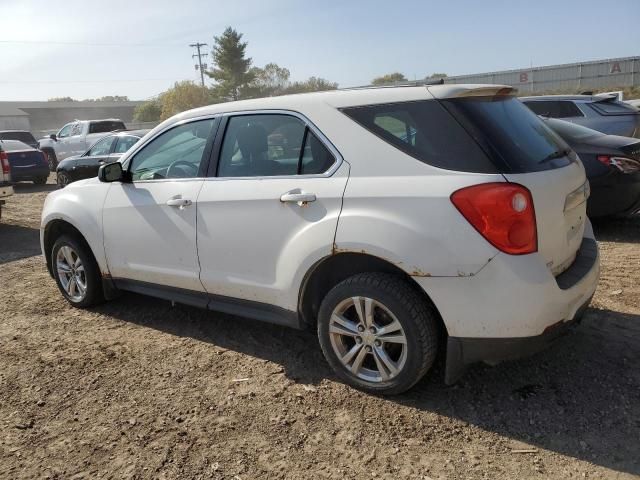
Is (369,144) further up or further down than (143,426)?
further up

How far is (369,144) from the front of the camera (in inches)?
119

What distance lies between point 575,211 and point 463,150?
88 centimetres

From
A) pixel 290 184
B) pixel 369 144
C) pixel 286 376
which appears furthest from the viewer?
pixel 286 376

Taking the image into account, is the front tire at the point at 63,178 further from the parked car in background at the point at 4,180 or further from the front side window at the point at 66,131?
the front side window at the point at 66,131

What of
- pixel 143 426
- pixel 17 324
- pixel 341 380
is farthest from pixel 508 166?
pixel 17 324

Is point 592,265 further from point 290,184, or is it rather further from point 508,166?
point 290,184

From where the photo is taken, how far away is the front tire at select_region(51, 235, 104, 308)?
4.71 metres

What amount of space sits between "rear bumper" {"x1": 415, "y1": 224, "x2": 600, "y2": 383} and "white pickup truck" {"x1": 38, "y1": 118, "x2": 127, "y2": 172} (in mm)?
17460

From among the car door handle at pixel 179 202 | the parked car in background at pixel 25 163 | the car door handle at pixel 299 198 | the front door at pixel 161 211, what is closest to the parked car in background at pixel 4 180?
the parked car in background at pixel 25 163

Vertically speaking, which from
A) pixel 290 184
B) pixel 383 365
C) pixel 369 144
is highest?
pixel 369 144

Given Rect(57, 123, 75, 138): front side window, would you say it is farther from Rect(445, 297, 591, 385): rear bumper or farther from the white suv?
Rect(445, 297, 591, 385): rear bumper

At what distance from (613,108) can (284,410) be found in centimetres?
986

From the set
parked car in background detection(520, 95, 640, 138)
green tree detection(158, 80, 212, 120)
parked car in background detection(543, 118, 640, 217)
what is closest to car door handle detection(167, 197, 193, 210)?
parked car in background detection(543, 118, 640, 217)

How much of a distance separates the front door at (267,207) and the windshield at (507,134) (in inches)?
29.0
